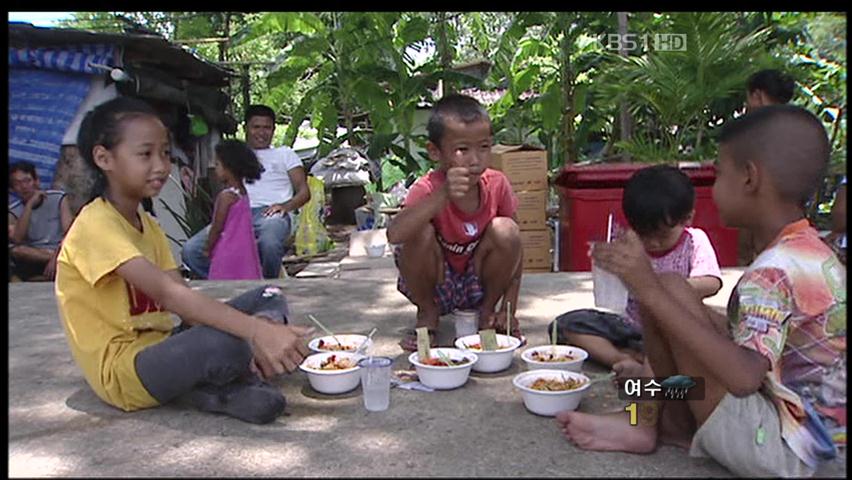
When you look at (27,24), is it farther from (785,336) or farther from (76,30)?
(785,336)

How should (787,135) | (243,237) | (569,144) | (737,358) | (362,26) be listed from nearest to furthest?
(737,358), (787,135), (243,237), (362,26), (569,144)

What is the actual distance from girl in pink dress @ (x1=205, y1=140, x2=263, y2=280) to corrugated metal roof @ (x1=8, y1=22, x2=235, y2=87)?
199 cm

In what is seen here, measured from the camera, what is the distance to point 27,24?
18.4 feet

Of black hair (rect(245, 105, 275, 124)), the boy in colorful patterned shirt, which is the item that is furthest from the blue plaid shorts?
black hair (rect(245, 105, 275, 124))

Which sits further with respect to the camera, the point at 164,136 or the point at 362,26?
the point at 362,26

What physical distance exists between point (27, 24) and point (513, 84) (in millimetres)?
4489

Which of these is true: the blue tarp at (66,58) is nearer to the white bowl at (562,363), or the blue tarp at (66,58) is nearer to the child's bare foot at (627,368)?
the white bowl at (562,363)

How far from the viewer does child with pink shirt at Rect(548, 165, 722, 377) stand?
8.07 ft

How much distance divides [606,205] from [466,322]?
2.39 m

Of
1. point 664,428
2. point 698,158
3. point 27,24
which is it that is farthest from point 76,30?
point 664,428

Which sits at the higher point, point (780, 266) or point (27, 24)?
point (27, 24)

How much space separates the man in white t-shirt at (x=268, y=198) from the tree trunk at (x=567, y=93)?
9.09 ft

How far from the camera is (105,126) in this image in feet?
7.70

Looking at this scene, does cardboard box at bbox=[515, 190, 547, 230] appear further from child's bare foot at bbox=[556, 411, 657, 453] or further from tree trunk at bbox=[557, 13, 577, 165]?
child's bare foot at bbox=[556, 411, 657, 453]
